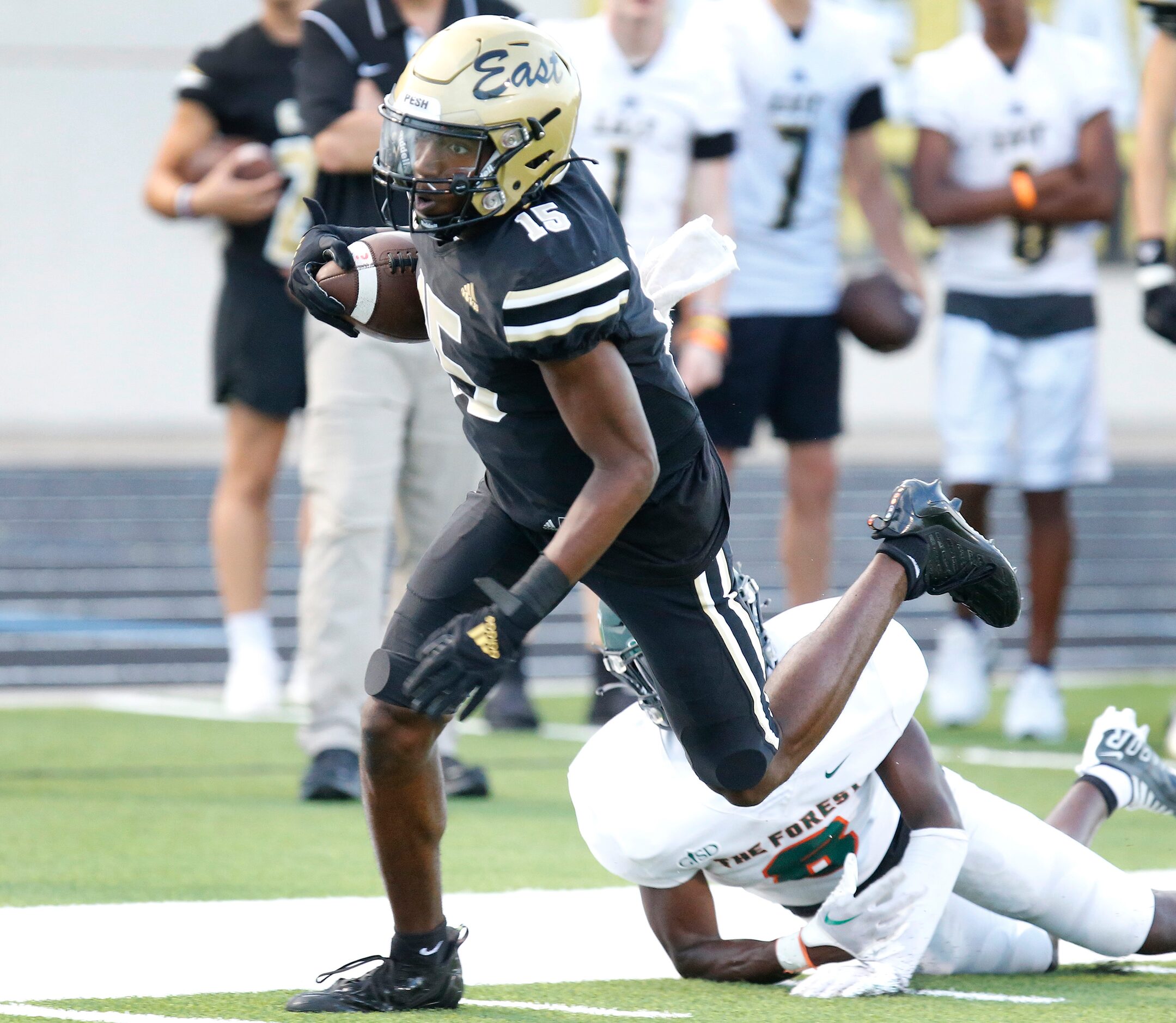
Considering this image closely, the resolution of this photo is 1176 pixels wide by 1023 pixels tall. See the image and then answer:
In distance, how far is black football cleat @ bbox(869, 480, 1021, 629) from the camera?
10.8ft

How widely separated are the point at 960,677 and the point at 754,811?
137 inches

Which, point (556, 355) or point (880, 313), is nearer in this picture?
point (556, 355)

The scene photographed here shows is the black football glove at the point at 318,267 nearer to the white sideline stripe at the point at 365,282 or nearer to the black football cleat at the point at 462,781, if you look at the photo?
the white sideline stripe at the point at 365,282

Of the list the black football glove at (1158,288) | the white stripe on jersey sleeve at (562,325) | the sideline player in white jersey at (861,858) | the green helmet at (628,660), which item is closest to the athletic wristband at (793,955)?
the sideline player in white jersey at (861,858)

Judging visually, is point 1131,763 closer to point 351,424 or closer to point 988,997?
point 988,997

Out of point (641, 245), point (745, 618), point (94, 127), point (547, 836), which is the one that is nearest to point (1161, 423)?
point (94, 127)

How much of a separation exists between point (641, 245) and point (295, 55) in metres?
1.32

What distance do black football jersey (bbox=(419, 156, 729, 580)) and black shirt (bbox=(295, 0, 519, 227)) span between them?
197 cm

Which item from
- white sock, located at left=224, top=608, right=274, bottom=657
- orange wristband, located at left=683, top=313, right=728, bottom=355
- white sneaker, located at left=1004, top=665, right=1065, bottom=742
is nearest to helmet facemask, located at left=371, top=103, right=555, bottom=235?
orange wristband, located at left=683, top=313, right=728, bottom=355

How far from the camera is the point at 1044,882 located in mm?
3088

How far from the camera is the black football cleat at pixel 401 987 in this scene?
2811 millimetres

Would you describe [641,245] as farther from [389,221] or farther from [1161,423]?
[1161,423]

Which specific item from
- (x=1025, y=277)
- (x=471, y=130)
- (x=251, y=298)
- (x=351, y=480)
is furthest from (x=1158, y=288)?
(x=471, y=130)

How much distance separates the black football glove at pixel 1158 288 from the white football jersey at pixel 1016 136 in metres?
0.50
